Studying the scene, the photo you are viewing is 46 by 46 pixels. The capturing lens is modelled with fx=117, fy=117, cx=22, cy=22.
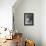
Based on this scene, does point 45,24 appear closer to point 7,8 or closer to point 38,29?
point 38,29

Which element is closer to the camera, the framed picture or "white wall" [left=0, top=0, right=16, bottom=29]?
"white wall" [left=0, top=0, right=16, bottom=29]

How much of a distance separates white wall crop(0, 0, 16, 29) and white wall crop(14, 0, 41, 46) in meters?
1.35

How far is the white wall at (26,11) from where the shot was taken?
18.6ft

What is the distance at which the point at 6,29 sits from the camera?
4129 millimetres

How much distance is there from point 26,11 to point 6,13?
1.56 meters

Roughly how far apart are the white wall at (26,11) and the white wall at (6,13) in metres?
1.35

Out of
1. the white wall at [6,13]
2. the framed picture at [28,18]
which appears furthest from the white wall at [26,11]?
the white wall at [6,13]

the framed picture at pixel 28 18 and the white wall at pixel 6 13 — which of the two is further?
the framed picture at pixel 28 18

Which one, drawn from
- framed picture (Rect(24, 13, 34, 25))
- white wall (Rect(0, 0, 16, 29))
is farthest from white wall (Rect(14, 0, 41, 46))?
white wall (Rect(0, 0, 16, 29))

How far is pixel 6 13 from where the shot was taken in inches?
169

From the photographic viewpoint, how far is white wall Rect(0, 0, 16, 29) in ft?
14.0

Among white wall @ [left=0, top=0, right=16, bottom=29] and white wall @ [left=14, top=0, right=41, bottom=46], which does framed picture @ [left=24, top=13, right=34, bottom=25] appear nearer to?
white wall @ [left=14, top=0, right=41, bottom=46]

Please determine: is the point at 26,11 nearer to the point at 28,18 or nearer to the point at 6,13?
the point at 28,18

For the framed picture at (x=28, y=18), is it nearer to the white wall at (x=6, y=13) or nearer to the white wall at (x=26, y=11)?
the white wall at (x=26, y=11)
